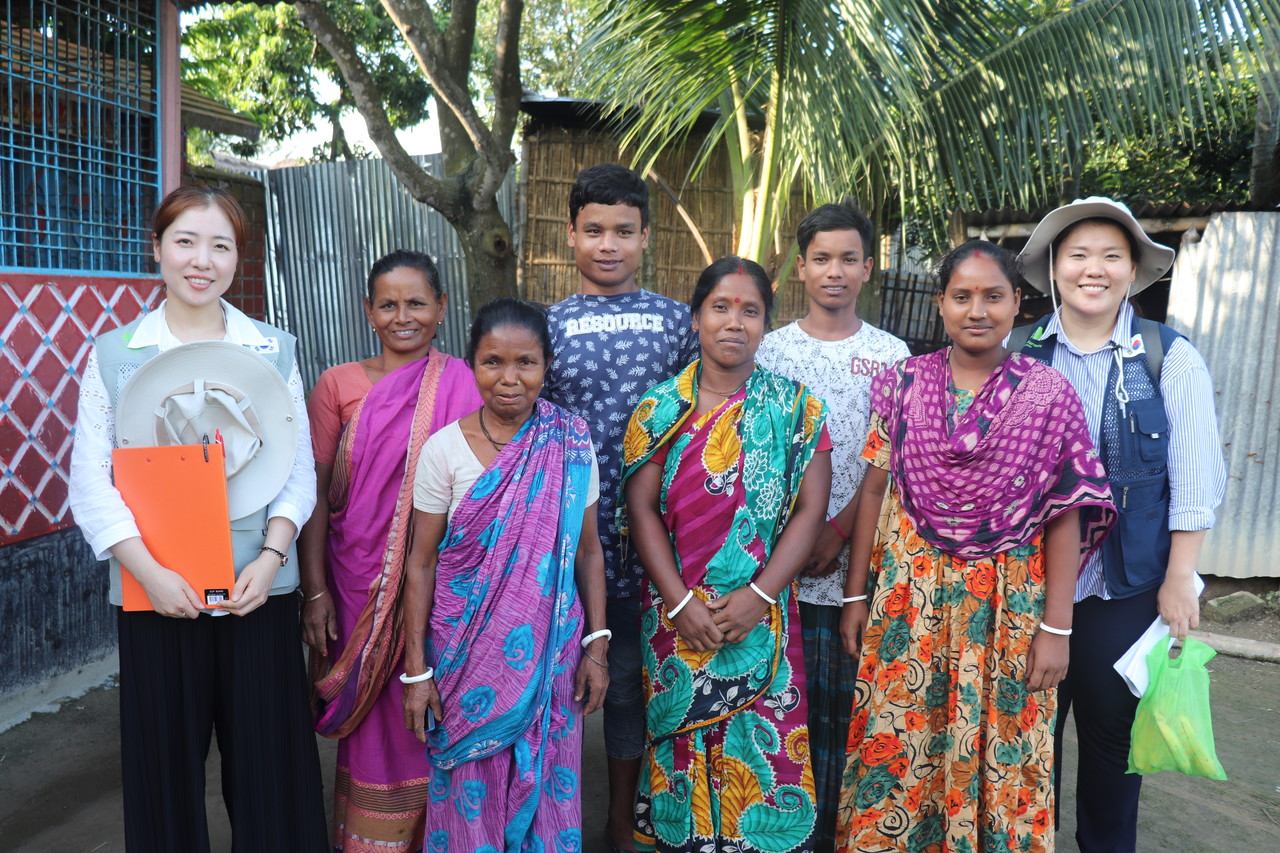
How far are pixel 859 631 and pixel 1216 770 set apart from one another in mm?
904

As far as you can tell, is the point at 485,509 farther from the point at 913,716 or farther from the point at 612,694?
the point at 913,716

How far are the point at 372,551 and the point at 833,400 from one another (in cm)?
141

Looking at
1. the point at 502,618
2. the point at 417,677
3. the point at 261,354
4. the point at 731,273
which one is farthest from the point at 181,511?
the point at 731,273

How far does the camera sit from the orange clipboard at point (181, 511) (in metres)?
2.17

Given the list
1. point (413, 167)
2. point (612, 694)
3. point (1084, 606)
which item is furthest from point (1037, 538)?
point (413, 167)

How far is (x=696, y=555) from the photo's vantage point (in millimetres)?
2439

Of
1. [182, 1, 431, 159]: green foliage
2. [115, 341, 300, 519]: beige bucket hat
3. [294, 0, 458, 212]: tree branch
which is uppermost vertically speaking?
[182, 1, 431, 159]: green foliage

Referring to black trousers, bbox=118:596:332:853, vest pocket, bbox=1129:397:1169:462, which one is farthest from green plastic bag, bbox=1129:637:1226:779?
black trousers, bbox=118:596:332:853

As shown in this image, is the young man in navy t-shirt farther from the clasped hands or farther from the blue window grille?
the blue window grille

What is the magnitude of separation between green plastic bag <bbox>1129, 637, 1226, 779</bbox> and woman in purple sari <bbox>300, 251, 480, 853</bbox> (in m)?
1.93

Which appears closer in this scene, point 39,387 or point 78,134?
point 39,387

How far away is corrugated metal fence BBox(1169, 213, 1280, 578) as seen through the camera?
17.3 feet

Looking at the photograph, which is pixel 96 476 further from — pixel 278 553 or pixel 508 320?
pixel 508 320

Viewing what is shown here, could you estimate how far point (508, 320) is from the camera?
2285mm
